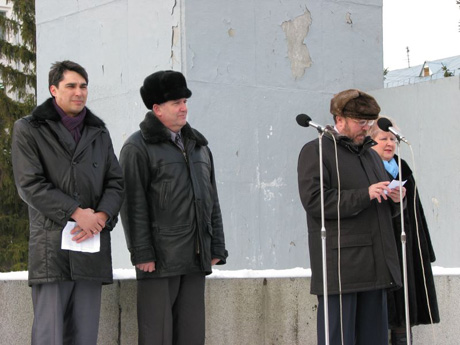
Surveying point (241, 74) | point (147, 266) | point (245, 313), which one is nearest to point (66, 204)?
point (147, 266)

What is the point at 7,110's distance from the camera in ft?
56.3

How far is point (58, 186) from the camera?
4.80 meters

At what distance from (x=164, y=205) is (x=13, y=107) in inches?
494

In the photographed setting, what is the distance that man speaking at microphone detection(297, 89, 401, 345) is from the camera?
16.4ft

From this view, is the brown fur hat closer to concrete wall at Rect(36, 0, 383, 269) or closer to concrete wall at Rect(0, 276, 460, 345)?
concrete wall at Rect(0, 276, 460, 345)

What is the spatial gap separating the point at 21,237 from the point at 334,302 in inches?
512

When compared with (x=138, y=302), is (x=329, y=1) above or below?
above

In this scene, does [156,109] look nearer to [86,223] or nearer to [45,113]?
[45,113]

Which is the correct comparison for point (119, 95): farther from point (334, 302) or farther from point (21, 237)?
point (21, 237)

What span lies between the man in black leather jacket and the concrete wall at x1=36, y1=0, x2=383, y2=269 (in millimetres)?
2514

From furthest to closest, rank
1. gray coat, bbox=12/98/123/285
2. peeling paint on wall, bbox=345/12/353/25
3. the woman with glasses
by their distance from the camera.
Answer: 1. peeling paint on wall, bbox=345/12/353/25
2. the woman with glasses
3. gray coat, bbox=12/98/123/285

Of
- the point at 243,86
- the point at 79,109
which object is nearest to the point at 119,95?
the point at 243,86

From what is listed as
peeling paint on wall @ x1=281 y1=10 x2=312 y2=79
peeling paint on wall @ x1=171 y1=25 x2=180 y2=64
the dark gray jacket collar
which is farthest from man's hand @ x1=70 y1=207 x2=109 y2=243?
peeling paint on wall @ x1=281 y1=10 x2=312 y2=79

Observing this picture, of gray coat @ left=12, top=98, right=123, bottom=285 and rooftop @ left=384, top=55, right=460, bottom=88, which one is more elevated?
rooftop @ left=384, top=55, right=460, bottom=88
